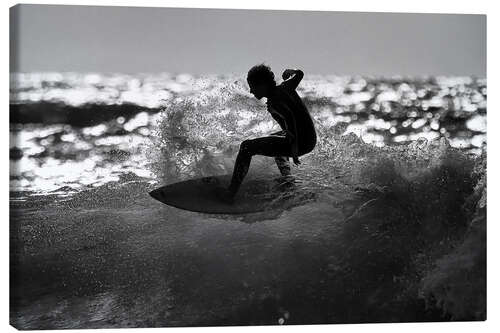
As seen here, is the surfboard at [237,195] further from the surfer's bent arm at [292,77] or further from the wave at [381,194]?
the surfer's bent arm at [292,77]

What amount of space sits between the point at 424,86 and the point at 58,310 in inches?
110

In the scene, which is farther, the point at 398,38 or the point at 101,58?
the point at 398,38

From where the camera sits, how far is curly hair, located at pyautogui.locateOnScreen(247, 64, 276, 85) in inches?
170

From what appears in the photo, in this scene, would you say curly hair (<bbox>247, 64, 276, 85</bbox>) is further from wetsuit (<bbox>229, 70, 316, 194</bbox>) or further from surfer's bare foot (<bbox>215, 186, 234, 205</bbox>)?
surfer's bare foot (<bbox>215, 186, 234, 205</bbox>)

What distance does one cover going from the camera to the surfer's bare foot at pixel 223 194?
14.1ft

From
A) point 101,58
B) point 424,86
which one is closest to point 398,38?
point 424,86

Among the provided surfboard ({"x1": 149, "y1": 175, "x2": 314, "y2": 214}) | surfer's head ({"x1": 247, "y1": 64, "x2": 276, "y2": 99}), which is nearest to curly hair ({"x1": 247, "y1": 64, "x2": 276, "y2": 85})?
surfer's head ({"x1": 247, "y1": 64, "x2": 276, "y2": 99})

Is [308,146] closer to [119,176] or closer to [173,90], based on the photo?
[173,90]

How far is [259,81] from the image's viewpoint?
4312 mm

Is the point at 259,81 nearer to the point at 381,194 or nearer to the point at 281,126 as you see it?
the point at 281,126

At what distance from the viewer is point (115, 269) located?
4172 mm

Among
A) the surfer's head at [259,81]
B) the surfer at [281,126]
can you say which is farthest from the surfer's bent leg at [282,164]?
the surfer's head at [259,81]

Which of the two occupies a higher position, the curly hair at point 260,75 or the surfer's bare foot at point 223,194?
the curly hair at point 260,75

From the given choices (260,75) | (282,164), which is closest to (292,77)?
(260,75)
